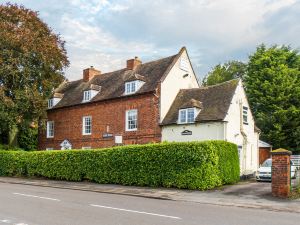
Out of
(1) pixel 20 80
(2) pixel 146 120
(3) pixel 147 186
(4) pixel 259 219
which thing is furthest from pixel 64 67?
(4) pixel 259 219

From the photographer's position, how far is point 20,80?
116ft

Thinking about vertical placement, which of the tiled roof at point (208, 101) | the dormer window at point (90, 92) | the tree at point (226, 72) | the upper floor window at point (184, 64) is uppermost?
the tree at point (226, 72)

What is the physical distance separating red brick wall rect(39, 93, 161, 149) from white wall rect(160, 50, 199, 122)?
2.24 feet

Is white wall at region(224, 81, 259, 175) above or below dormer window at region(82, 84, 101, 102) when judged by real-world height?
below

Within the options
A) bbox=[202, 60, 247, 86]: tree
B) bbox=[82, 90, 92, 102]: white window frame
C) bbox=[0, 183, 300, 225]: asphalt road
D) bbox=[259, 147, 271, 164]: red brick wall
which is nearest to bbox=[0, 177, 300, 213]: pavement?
bbox=[0, 183, 300, 225]: asphalt road

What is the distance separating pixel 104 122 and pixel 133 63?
6395 mm

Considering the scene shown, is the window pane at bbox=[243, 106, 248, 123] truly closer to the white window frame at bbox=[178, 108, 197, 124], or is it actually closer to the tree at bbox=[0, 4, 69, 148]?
the white window frame at bbox=[178, 108, 197, 124]

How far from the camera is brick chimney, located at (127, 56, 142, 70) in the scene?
36.2 m

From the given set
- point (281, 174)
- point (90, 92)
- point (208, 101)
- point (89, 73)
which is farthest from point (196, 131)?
point (89, 73)

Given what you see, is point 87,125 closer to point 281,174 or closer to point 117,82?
point 117,82

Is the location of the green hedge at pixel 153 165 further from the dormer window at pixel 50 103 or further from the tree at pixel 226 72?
the tree at pixel 226 72

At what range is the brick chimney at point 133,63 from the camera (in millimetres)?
36188

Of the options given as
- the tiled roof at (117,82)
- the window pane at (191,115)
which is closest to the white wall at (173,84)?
the tiled roof at (117,82)

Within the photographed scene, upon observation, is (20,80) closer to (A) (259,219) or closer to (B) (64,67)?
(B) (64,67)
